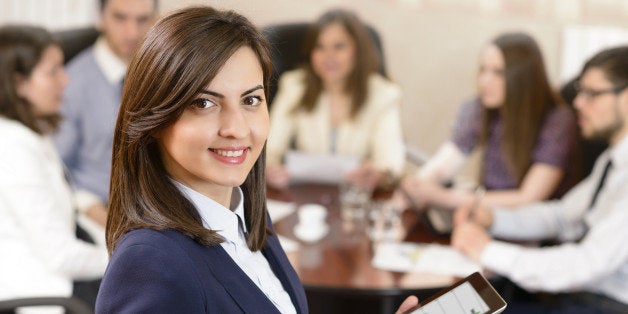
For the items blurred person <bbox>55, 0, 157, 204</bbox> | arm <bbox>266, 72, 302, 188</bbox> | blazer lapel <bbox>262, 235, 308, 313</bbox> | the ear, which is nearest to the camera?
blazer lapel <bbox>262, 235, 308, 313</bbox>

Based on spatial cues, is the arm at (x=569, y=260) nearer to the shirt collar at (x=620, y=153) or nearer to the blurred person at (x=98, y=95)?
the shirt collar at (x=620, y=153)

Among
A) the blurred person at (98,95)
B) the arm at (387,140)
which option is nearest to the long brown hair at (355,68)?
the arm at (387,140)

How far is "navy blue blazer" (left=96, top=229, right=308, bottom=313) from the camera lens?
3.04 ft

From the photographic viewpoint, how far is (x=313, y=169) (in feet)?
9.95

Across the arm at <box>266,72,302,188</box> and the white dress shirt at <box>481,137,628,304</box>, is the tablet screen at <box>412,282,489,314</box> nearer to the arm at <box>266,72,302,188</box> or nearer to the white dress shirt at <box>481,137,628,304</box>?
the white dress shirt at <box>481,137,628,304</box>

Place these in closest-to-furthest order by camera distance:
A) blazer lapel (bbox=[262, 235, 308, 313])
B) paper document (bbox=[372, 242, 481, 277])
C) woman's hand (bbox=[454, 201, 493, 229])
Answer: blazer lapel (bbox=[262, 235, 308, 313]) < paper document (bbox=[372, 242, 481, 277]) < woman's hand (bbox=[454, 201, 493, 229])

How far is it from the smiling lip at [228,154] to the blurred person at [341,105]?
2460 millimetres

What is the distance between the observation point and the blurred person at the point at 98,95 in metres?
3.25

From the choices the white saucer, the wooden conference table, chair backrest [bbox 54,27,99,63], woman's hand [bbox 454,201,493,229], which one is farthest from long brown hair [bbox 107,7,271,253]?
chair backrest [bbox 54,27,99,63]

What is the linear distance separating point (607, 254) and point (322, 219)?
89cm

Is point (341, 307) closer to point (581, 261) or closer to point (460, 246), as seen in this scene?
point (460, 246)

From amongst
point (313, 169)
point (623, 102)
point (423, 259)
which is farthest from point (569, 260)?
point (313, 169)

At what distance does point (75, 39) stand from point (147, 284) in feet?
9.61

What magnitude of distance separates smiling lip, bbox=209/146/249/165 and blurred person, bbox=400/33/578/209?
69.6 inches
